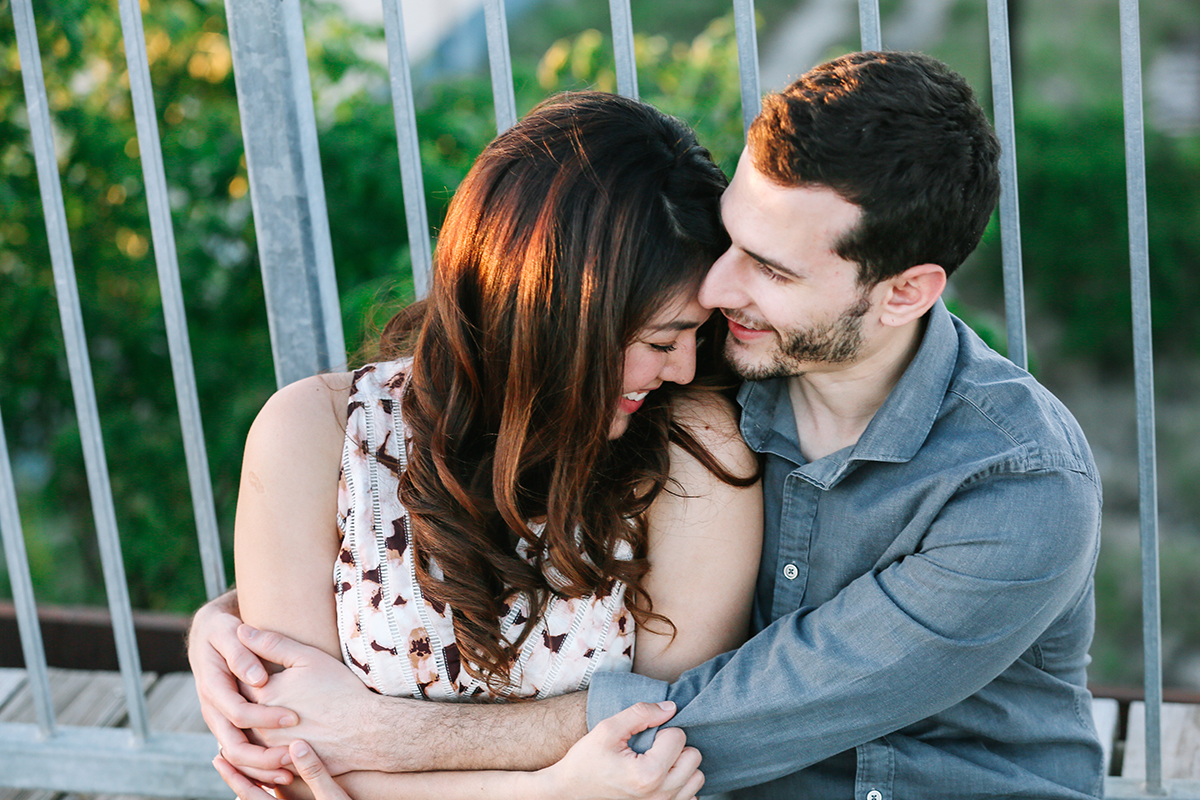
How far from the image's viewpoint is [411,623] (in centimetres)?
169

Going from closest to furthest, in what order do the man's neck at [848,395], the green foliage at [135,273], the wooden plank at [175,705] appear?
the man's neck at [848,395], the wooden plank at [175,705], the green foliage at [135,273]

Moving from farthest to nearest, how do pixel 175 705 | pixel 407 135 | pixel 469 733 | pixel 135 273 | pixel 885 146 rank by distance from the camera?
1. pixel 135 273
2. pixel 175 705
3. pixel 407 135
4. pixel 469 733
5. pixel 885 146

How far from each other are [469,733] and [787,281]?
78 centimetres

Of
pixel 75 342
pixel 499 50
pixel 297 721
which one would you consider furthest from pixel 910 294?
pixel 75 342

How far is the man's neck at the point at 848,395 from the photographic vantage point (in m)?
1.66

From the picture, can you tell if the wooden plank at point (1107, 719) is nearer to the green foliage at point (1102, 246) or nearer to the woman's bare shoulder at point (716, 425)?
the woman's bare shoulder at point (716, 425)

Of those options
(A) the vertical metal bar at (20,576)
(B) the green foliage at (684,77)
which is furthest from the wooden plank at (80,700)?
(B) the green foliage at (684,77)

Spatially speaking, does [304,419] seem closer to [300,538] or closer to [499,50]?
[300,538]

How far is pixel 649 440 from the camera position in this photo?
5.56 feet

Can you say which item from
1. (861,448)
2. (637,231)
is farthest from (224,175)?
(861,448)

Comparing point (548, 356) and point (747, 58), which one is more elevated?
point (747, 58)

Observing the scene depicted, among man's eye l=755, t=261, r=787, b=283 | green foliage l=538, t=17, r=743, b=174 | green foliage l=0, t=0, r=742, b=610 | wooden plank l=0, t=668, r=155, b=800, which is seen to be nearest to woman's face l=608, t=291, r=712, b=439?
man's eye l=755, t=261, r=787, b=283

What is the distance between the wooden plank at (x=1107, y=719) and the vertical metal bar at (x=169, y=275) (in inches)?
65.5

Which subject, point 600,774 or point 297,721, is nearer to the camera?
point 600,774
